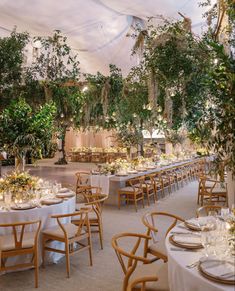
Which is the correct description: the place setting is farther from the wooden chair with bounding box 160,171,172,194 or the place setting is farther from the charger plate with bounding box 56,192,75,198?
the wooden chair with bounding box 160,171,172,194

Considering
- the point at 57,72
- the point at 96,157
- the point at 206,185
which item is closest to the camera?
the point at 206,185

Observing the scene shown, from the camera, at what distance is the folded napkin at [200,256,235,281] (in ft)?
6.68

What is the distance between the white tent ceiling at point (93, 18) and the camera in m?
9.17

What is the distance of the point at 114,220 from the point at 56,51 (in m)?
5.46

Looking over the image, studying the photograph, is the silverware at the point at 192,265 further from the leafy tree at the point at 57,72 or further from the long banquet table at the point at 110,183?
the leafy tree at the point at 57,72

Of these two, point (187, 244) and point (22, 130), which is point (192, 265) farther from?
point (22, 130)

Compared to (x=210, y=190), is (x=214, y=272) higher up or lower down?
higher up

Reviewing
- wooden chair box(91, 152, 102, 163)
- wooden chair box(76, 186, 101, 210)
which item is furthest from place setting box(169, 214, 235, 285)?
wooden chair box(91, 152, 102, 163)

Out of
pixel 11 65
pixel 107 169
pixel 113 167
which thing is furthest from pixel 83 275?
pixel 11 65

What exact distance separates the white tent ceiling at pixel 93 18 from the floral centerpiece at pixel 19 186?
394 centimetres

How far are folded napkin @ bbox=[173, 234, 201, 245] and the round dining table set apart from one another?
10cm

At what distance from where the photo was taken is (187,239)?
2.79 metres

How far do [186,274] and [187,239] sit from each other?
0.61 m

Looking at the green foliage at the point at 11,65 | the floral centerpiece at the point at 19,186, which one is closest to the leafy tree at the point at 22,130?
the floral centerpiece at the point at 19,186
